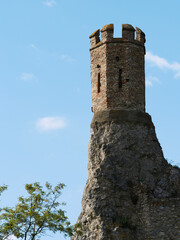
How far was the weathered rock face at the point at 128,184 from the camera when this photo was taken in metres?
33.3

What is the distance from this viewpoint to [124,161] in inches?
1398

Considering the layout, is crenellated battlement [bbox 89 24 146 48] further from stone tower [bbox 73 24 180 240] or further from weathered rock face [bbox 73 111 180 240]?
weathered rock face [bbox 73 111 180 240]

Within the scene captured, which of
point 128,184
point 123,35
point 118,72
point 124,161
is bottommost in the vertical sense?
point 128,184

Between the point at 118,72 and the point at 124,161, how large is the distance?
547 cm

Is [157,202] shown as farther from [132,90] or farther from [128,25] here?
[128,25]

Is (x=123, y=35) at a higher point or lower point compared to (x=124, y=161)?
higher

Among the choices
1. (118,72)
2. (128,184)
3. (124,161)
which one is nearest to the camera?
(128,184)

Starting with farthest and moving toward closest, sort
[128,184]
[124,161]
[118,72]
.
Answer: [118,72], [124,161], [128,184]

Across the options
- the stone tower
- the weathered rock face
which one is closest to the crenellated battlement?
the stone tower

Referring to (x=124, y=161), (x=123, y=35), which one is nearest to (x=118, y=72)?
(x=123, y=35)

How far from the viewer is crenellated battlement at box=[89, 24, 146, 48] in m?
37.7

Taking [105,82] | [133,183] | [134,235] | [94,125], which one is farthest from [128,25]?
[134,235]

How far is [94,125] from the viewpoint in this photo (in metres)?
37.1

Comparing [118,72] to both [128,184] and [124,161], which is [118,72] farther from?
[128,184]
